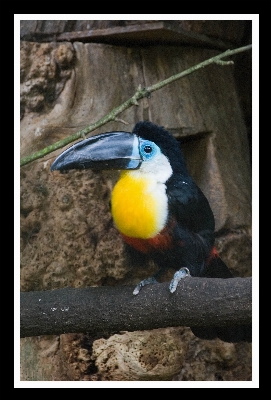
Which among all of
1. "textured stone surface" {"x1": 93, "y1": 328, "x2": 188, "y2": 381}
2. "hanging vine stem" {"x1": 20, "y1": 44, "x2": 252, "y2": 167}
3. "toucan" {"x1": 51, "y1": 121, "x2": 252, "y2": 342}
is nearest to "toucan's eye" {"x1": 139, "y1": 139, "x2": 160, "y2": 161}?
"toucan" {"x1": 51, "y1": 121, "x2": 252, "y2": 342}

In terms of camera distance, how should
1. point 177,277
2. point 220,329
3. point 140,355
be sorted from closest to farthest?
point 177,277, point 220,329, point 140,355

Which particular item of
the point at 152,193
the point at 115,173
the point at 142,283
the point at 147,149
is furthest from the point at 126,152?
the point at 142,283

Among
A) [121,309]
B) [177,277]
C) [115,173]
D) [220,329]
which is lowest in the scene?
[220,329]

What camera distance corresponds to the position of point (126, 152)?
2.28 meters

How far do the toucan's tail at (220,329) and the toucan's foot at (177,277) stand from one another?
16 cm

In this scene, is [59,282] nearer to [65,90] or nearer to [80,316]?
[80,316]

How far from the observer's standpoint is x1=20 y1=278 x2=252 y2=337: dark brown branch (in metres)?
2.02

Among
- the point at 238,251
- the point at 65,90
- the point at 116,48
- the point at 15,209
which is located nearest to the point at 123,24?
the point at 116,48

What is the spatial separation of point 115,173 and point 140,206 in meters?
0.41

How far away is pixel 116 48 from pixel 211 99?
1.54 feet

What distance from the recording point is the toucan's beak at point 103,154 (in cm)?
227

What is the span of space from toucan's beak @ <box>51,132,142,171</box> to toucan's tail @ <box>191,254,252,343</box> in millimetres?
512

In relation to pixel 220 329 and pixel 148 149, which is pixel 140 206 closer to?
pixel 148 149

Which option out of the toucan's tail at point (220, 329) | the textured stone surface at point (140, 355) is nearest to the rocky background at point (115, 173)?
the textured stone surface at point (140, 355)
